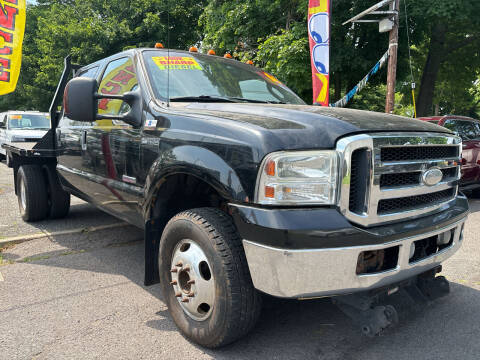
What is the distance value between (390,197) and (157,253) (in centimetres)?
159

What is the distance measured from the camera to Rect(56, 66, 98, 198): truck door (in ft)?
12.8

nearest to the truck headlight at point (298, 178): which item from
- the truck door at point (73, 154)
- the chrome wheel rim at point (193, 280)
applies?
the chrome wheel rim at point (193, 280)

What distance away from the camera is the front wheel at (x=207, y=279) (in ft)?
6.90

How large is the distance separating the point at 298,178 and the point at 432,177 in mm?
903

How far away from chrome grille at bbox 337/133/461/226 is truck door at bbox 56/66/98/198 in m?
2.73

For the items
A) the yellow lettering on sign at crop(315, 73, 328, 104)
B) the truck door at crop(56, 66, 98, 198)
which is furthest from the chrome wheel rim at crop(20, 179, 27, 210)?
the yellow lettering on sign at crop(315, 73, 328, 104)

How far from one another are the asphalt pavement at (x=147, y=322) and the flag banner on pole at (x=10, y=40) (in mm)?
2938

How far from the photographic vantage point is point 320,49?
28.1 feet

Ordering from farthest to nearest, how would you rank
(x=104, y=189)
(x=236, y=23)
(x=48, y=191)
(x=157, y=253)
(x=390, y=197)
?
(x=236, y=23)
(x=48, y=191)
(x=104, y=189)
(x=157, y=253)
(x=390, y=197)

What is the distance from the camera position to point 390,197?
2061 millimetres

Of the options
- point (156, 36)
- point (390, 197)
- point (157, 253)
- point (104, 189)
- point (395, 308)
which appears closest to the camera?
point (390, 197)

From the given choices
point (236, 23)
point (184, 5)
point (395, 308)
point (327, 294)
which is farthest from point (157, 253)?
point (184, 5)

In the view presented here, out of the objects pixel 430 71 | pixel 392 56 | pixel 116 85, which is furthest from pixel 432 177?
pixel 430 71

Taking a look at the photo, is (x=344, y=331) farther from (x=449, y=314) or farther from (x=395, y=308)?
(x=449, y=314)
